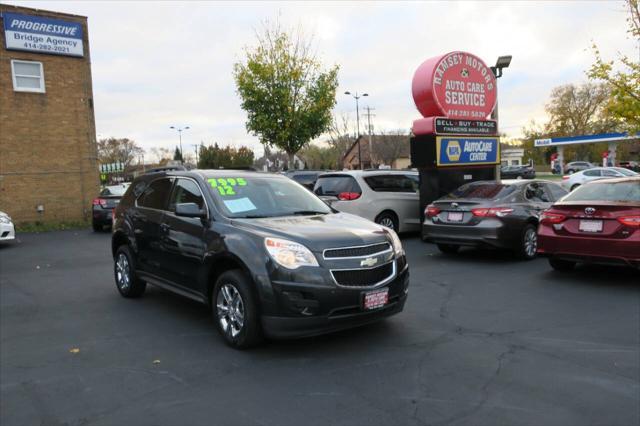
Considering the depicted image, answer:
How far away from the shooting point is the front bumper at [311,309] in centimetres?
444

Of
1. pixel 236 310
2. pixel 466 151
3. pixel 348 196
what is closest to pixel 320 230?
pixel 236 310

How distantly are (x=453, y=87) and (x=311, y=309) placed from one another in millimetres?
9974

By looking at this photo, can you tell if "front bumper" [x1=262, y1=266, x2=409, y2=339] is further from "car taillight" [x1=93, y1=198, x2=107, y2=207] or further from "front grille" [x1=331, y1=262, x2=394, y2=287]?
"car taillight" [x1=93, y1=198, x2=107, y2=207]

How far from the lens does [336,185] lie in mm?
12250

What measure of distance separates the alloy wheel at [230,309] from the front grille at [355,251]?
0.95 metres

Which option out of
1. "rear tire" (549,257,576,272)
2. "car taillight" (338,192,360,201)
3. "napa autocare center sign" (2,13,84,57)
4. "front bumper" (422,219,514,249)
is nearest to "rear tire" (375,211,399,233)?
"car taillight" (338,192,360,201)

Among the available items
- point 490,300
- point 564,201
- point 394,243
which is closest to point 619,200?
point 564,201

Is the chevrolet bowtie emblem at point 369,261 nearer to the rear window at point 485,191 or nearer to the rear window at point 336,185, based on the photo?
the rear window at point 485,191

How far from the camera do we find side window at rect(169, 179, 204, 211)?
5.70 meters

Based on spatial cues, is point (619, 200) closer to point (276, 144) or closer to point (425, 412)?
point (425, 412)

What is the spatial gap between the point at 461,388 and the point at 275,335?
1609 mm

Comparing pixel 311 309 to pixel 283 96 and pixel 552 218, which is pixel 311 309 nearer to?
pixel 552 218

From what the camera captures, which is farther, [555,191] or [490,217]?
[555,191]

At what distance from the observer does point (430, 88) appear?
12.4 meters
